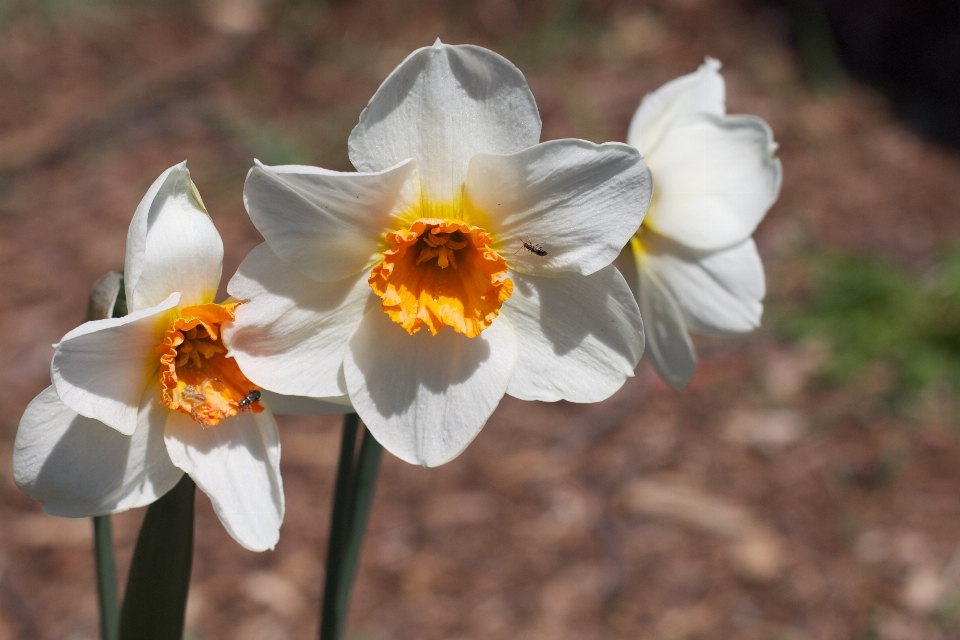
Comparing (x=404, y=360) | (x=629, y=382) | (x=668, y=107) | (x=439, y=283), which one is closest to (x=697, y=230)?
(x=668, y=107)

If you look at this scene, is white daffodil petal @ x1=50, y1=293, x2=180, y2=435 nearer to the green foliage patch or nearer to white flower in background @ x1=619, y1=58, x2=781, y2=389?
white flower in background @ x1=619, y1=58, x2=781, y2=389

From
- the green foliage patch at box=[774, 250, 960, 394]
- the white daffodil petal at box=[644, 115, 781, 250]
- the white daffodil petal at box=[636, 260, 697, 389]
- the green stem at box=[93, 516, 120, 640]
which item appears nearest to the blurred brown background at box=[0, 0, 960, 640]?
the green foliage patch at box=[774, 250, 960, 394]

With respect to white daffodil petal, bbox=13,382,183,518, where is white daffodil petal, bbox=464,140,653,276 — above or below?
above

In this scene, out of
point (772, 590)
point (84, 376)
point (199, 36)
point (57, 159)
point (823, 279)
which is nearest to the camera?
point (84, 376)

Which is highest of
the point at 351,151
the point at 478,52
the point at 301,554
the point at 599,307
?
the point at 478,52

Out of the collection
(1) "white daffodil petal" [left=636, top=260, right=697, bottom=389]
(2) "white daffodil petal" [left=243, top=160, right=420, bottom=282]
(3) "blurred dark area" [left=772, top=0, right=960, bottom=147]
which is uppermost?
(2) "white daffodil petal" [left=243, top=160, right=420, bottom=282]

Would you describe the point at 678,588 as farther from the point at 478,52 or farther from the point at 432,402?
the point at 478,52

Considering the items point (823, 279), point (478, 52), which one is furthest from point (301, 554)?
point (823, 279)
